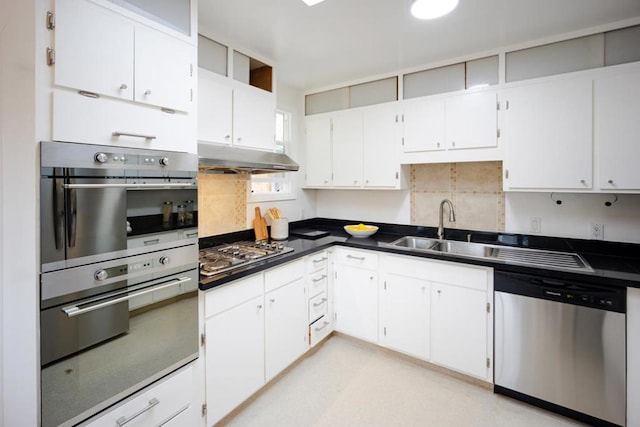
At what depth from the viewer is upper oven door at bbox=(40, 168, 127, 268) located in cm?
114

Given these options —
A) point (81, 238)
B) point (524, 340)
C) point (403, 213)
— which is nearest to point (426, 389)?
point (524, 340)

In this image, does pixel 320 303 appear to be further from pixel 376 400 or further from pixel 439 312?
pixel 439 312

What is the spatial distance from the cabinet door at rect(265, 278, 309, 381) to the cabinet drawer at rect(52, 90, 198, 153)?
1.17 meters

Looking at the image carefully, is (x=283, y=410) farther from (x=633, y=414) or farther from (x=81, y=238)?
(x=633, y=414)

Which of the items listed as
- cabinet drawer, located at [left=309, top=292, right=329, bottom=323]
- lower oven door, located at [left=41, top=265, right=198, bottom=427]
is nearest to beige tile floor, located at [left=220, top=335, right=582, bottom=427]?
cabinet drawer, located at [left=309, top=292, right=329, bottom=323]

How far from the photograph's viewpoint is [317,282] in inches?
106

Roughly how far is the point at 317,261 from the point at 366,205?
1.04m

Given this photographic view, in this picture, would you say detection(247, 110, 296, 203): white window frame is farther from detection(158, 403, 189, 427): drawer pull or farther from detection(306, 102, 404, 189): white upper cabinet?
detection(158, 403, 189, 427): drawer pull

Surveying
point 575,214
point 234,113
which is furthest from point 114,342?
point 575,214

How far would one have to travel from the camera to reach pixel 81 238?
1.22m

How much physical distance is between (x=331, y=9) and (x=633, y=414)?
2.89 meters

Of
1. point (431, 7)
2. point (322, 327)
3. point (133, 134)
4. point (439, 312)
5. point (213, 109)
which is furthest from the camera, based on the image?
point (322, 327)

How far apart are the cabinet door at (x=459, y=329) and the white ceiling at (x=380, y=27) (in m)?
1.79

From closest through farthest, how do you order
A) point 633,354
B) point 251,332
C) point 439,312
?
point 633,354
point 251,332
point 439,312
